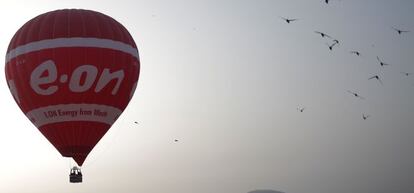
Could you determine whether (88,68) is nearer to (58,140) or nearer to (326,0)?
(58,140)

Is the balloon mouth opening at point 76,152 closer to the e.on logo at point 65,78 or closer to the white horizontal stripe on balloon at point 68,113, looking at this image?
the white horizontal stripe on balloon at point 68,113

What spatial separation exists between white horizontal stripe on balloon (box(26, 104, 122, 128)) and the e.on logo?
88cm

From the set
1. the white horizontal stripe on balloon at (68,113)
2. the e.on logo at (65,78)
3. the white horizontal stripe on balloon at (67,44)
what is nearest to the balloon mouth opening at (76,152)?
the white horizontal stripe on balloon at (68,113)

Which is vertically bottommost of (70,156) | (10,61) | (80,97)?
(70,156)

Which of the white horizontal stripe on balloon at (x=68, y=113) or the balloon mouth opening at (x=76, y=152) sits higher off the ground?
the white horizontal stripe on balloon at (x=68, y=113)

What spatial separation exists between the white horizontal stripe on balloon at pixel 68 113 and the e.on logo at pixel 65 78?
878mm

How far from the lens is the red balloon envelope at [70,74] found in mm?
39438

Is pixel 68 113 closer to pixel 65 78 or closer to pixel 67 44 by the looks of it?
pixel 65 78

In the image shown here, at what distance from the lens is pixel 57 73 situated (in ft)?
129

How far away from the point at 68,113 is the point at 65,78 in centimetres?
189

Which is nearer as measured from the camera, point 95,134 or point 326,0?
point 326,0

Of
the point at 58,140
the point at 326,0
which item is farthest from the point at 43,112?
the point at 326,0

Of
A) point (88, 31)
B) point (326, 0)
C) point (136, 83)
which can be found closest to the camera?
point (326, 0)

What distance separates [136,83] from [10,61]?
724cm
